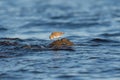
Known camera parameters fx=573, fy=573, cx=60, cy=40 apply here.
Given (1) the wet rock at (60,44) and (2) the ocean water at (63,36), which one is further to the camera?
(1) the wet rock at (60,44)

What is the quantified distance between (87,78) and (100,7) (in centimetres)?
1886

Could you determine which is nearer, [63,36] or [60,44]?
[60,44]

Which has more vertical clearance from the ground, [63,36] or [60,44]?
[63,36]

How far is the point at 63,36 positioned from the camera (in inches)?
816

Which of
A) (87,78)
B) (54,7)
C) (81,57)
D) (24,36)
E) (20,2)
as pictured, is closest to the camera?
(87,78)

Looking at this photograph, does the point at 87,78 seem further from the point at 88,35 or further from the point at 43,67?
the point at 88,35

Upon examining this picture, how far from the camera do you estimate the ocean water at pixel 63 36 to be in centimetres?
1385

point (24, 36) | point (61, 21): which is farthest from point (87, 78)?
point (61, 21)

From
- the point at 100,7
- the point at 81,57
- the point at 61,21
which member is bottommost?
the point at 81,57

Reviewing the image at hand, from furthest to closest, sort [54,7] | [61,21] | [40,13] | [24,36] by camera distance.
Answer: [54,7] → [40,13] → [61,21] → [24,36]

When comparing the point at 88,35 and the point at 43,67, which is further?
the point at 88,35

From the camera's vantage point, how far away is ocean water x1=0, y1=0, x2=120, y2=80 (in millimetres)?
13852

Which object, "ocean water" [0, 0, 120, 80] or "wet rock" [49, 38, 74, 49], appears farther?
"wet rock" [49, 38, 74, 49]

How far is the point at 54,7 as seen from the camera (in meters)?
31.7
